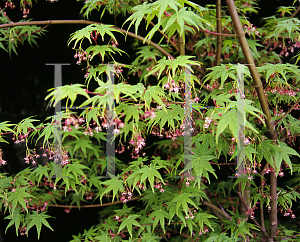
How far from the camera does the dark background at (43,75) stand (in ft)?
11.4

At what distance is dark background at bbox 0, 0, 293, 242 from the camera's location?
348 cm

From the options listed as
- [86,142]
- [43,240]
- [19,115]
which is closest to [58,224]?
[43,240]

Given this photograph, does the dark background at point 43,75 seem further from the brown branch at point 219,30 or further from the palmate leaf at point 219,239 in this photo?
the palmate leaf at point 219,239

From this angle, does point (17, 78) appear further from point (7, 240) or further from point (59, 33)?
point (7, 240)

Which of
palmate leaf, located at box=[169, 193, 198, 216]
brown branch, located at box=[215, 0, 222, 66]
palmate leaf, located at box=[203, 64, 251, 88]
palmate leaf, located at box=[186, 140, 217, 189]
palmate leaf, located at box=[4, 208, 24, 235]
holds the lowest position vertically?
palmate leaf, located at box=[4, 208, 24, 235]

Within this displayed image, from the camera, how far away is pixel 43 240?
11.0 ft

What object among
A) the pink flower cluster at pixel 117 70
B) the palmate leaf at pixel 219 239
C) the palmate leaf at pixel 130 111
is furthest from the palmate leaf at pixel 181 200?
the pink flower cluster at pixel 117 70

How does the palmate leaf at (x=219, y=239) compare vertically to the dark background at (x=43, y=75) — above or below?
below

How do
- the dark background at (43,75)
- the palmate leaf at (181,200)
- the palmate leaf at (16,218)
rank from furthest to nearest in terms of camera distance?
the dark background at (43,75) → the palmate leaf at (16,218) → the palmate leaf at (181,200)

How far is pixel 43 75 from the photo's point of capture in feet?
12.0

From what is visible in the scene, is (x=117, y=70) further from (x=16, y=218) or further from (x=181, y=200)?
(x=16, y=218)

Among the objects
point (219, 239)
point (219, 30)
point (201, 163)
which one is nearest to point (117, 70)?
point (201, 163)

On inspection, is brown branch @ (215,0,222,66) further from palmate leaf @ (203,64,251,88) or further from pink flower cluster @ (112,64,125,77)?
pink flower cluster @ (112,64,125,77)

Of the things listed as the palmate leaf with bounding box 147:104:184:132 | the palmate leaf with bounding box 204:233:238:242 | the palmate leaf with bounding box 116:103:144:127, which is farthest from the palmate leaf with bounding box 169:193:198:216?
the palmate leaf with bounding box 116:103:144:127
